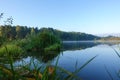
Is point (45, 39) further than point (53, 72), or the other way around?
point (45, 39)

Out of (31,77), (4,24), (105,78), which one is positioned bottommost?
(105,78)

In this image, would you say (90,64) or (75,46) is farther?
(90,64)

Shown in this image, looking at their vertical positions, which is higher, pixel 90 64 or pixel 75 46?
pixel 75 46

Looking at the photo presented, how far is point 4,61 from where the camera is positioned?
135 centimetres

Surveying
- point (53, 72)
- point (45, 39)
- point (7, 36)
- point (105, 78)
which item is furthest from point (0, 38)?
point (45, 39)

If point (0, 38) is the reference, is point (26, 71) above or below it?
below

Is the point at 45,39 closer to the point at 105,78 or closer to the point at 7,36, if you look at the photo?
the point at 105,78

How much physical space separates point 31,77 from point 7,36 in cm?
95

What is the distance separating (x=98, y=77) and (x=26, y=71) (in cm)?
1473

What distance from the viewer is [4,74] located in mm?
1232

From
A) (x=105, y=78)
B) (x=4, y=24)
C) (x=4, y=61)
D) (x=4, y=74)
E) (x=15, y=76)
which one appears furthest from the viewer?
(x=105, y=78)

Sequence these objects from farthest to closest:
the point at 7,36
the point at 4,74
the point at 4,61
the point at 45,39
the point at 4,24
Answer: the point at 45,39, the point at 4,24, the point at 7,36, the point at 4,61, the point at 4,74

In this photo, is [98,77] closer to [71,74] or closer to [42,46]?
[71,74]

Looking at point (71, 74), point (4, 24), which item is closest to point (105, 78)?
point (4, 24)
